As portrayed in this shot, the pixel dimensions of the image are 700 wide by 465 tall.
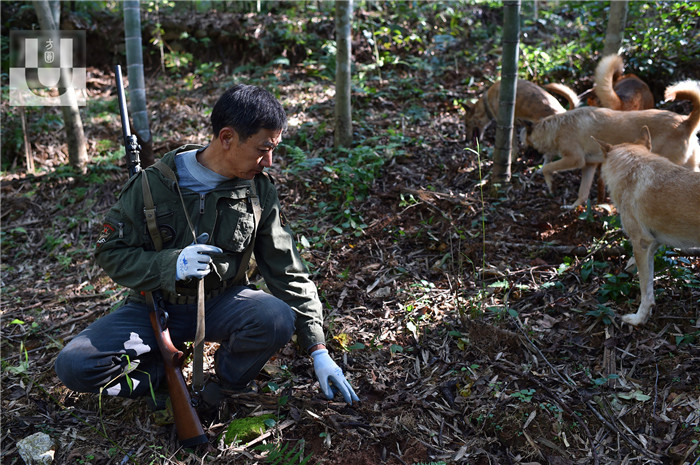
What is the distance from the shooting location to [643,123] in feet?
A: 18.3

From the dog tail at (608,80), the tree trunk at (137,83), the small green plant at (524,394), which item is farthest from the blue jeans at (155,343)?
the dog tail at (608,80)

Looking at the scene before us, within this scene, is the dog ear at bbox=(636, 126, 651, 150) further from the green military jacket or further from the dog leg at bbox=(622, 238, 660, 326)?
the green military jacket

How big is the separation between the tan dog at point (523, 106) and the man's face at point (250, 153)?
458 cm

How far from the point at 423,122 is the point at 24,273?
592 cm

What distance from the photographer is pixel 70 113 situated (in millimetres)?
7605

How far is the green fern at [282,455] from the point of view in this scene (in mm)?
2754

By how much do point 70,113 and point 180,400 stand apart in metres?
6.27

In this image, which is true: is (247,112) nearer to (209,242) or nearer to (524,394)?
(209,242)

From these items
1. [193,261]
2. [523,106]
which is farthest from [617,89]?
[193,261]

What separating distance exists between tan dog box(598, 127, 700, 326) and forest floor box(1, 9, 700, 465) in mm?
290

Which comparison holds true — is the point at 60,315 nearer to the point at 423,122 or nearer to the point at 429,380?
the point at 429,380

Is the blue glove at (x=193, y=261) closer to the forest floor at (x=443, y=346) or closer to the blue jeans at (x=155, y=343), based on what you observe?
the blue jeans at (x=155, y=343)

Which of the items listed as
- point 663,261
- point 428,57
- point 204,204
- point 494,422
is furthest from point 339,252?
point 428,57

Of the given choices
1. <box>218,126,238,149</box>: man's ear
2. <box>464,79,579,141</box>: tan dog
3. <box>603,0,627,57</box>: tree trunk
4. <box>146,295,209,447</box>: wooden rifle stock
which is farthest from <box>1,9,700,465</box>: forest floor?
<box>603,0,627,57</box>: tree trunk
